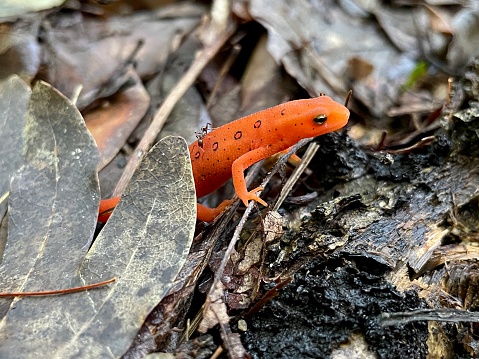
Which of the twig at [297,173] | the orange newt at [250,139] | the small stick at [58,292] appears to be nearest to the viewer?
the small stick at [58,292]

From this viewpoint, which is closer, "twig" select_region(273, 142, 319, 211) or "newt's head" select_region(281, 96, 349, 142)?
"twig" select_region(273, 142, 319, 211)

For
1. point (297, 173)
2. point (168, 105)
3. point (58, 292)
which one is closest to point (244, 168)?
point (297, 173)

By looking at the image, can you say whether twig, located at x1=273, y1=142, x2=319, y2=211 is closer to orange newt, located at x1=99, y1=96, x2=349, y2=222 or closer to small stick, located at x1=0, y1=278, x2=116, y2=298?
orange newt, located at x1=99, y1=96, x2=349, y2=222

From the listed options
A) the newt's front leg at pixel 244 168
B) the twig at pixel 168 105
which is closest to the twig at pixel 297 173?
the newt's front leg at pixel 244 168

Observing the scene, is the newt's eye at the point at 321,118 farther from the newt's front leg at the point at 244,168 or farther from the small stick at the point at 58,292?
the small stick at the point at 58,292

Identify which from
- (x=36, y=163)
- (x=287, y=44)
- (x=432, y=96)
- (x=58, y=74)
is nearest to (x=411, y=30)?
(x=432, y=96)

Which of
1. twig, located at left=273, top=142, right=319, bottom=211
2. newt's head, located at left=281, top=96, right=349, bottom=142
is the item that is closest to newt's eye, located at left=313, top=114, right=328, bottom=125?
newt's head, located at left=281, top=96, right=349, bottom=142

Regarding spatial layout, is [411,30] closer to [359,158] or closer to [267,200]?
[359,158]

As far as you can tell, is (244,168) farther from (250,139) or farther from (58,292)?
(58,292)
